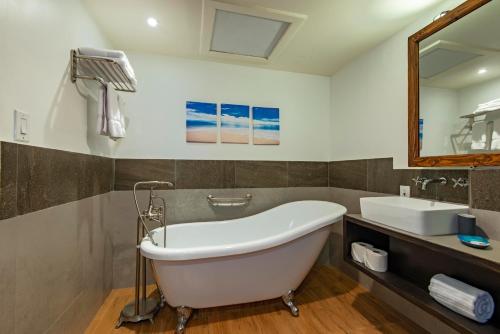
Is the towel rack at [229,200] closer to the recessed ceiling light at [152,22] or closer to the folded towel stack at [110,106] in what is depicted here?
the folded towel stack at [110,106]

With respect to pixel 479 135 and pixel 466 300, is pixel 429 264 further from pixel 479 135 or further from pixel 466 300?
pixel 479 135

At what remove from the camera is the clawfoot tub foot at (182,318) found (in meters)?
1.47

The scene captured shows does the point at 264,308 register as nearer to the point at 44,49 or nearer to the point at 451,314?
the point at 451,314

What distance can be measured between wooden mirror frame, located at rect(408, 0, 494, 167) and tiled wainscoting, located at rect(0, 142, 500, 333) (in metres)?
0.09

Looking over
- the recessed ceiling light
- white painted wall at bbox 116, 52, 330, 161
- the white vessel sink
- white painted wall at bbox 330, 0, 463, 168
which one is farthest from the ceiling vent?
the white vessel sink

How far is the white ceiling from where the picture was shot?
4.91ft

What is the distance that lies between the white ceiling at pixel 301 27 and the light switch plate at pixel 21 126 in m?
1.04

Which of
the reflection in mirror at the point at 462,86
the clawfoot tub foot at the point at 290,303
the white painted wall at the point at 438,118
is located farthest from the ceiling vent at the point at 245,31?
the clawfoot tub foot at the point at 290,303

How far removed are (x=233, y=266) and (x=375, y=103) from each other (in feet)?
6.14

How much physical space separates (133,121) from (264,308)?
79.8 inches

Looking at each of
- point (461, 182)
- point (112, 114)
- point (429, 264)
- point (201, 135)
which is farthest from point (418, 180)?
point (112, 114)

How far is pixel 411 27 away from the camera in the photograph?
1.68 meters

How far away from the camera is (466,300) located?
1021 mm

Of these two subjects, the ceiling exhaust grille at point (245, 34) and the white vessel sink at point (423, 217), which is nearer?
the white vessel sink at point (423, 217)
